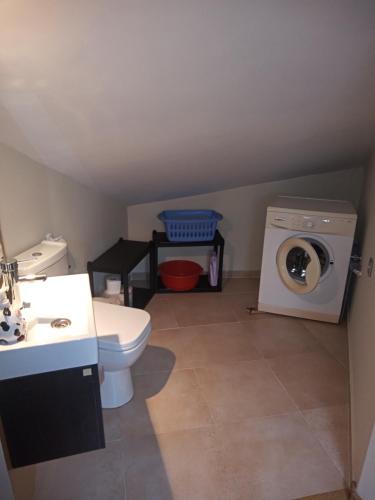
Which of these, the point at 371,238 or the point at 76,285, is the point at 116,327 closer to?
the point at 76,285

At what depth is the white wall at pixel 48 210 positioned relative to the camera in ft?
5.37

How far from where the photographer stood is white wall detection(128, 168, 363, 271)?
3.37 metres

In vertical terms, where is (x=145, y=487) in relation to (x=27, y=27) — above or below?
below

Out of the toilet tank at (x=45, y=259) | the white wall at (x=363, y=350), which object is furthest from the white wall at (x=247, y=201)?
the toilet tank at (x=45, y=259)

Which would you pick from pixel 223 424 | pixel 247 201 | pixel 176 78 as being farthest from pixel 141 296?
pixel 176 78

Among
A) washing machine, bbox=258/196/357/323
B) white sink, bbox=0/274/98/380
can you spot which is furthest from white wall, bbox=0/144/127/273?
washing machine, bbox=258/196/357/323

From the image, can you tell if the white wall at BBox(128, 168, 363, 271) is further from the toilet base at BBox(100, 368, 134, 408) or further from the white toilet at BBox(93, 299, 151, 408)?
the toilet base at BBox(100, 368, 134, 408)

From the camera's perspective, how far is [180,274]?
3.37m

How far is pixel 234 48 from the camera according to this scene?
1010 mm

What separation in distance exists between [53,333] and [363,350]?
1566mm

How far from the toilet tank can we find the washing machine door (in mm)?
1611

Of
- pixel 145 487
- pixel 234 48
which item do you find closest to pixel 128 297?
pixel 145 487

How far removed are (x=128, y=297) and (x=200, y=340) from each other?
0.63m

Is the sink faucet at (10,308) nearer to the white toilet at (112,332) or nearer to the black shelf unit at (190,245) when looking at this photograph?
the white toilet at (112,332)
